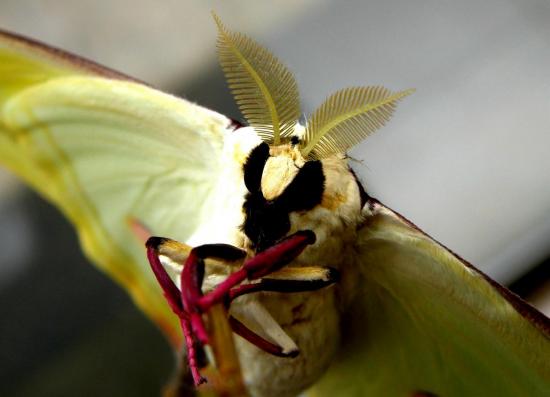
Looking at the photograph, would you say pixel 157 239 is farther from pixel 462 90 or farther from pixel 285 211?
pixel 462 90

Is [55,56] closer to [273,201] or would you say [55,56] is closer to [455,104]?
[273,201]

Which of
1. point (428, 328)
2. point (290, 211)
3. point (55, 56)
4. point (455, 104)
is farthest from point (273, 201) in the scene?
point (455, 104)

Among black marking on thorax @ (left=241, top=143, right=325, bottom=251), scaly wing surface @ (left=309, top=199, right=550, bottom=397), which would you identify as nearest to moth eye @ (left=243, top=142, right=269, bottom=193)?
black marking on thorax @ (left=241, top=143, right=325, bottom=251)

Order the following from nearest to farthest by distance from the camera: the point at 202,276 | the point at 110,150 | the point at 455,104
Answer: the point at 202,276, the point at 110,150, the point at 455,104

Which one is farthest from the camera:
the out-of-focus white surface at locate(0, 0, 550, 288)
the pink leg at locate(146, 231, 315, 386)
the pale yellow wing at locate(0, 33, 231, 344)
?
the out-of-focus white surface at locate(0, 0, 550, 288)

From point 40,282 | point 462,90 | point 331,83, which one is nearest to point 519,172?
point 462,90

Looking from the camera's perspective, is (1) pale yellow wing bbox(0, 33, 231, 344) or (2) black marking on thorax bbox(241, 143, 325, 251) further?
(1) pale yellow wing bbox(0, 33, 231, 344)

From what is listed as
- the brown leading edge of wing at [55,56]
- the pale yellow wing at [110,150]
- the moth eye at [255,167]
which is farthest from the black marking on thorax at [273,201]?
the brown leading edge of wing at [55,56]

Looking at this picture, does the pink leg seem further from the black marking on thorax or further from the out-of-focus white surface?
the out-of-focus white surface
